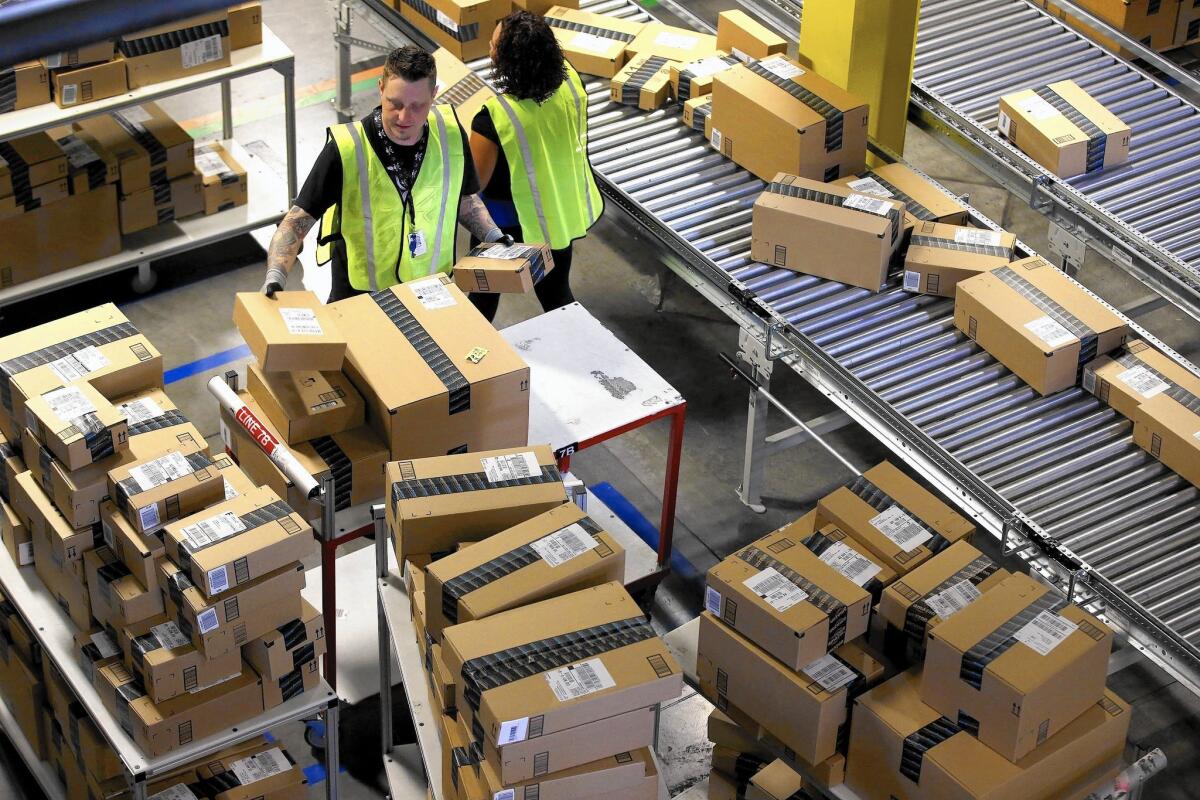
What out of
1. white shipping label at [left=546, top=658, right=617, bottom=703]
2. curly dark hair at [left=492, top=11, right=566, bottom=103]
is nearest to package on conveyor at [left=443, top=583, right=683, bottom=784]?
white shipping label at [left=546, top=658, right=617, bottom=703]

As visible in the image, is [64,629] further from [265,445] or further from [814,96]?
[814,96]

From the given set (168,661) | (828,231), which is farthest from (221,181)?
(168,661)

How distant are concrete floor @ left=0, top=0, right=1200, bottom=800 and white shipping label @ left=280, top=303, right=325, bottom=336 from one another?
1.70 metres

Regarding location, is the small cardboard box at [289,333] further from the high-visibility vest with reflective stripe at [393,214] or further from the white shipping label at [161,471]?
the high-visibility vest with reflective stripe at [393,214]

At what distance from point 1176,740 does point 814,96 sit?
3.34 m

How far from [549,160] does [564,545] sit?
244 centimetres

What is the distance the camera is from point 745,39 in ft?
25.7

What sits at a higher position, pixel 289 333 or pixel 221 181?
pixel 289 333

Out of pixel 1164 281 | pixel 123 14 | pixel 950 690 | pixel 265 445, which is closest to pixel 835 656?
pixel 950 690

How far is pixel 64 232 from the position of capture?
24.9 feet

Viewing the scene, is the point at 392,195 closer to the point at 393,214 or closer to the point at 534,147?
the point at 393,214

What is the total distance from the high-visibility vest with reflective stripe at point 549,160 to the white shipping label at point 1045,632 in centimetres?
294

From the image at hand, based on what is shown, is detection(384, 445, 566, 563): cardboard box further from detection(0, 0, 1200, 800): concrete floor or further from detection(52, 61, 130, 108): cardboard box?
detection(52, 61, 130, 108): cardboard box

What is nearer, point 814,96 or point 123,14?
point 123,14
